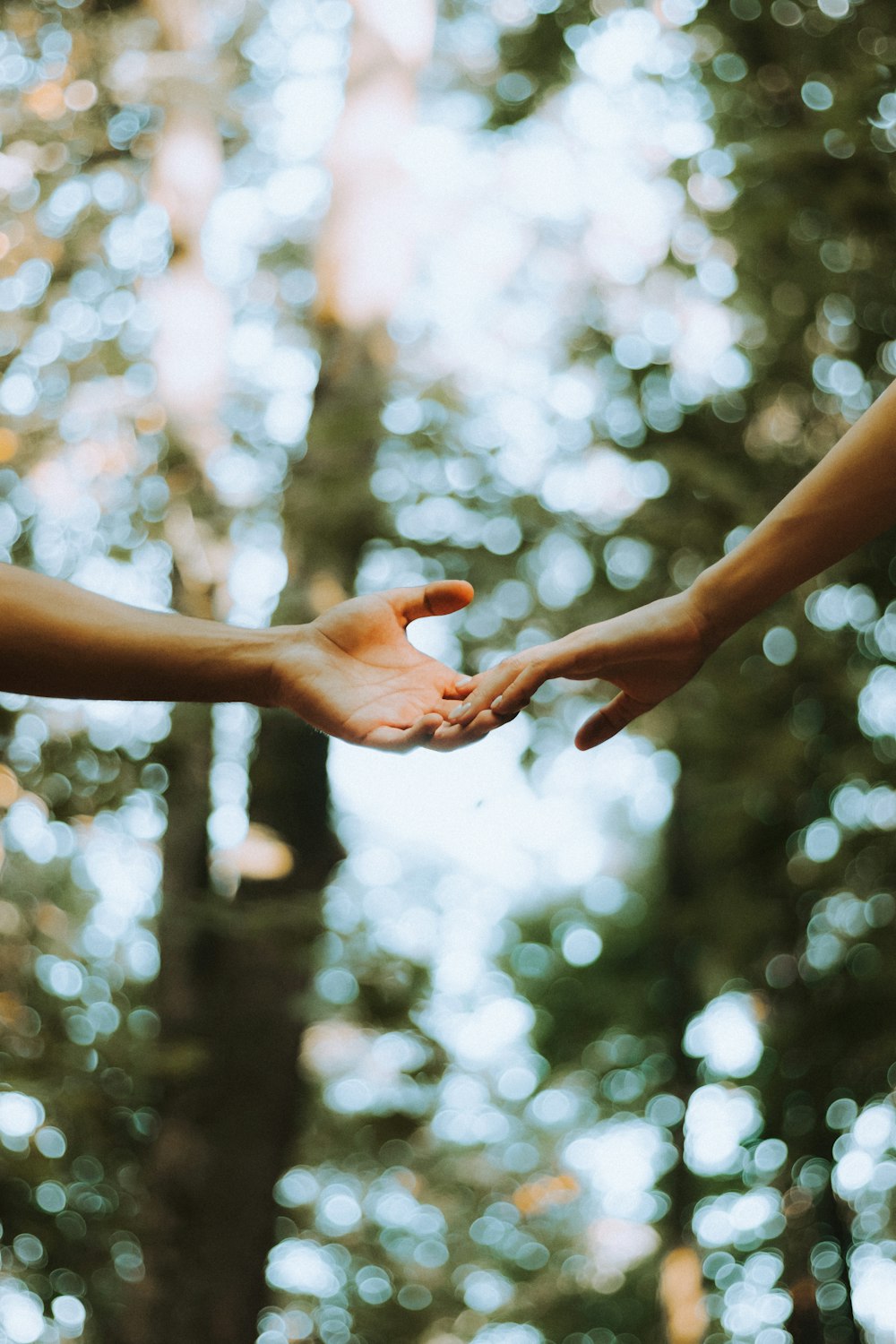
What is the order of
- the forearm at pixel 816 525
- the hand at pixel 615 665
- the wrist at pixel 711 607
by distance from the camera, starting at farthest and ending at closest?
the wrist at pixel 711 607
the hand at pixel 615 665
the forearm at pixel 816 525

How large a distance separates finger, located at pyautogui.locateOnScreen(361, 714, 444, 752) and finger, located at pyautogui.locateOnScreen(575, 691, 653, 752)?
1.28 ft

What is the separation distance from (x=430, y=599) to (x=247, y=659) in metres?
0.41

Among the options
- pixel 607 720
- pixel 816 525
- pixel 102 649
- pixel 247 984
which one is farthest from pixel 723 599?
pixel 247 984

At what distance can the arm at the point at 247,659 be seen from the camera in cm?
241

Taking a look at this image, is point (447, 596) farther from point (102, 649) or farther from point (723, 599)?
point (102, 649)

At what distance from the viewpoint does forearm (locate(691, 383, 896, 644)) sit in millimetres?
2389

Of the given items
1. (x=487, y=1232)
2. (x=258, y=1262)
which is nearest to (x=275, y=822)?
(x=258, y=1262)

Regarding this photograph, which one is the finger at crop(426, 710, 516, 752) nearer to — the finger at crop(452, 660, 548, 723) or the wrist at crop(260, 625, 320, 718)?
the finger at crop(452, 660, 548, 723)

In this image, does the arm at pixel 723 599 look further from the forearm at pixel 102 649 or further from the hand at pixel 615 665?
the forearm at pixel 102 649

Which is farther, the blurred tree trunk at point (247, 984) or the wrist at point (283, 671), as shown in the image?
the blurred tree trunk at point (247, 984)

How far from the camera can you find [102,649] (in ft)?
7.95

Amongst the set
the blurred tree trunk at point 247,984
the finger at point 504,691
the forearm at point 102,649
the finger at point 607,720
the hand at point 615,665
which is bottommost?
the blurred tree trunk at point 247,984

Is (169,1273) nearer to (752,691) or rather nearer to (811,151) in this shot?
(752,691)

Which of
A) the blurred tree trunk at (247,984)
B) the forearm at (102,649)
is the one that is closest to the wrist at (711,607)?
the forearm at (102,649)
